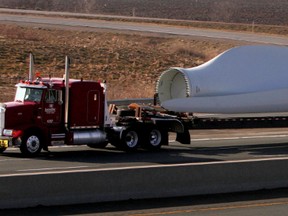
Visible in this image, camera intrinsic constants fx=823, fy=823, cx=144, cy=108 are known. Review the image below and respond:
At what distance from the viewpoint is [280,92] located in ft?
98.5

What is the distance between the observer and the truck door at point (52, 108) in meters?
24.0

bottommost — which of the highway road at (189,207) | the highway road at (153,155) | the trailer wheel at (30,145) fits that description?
the highway road at (189,207)

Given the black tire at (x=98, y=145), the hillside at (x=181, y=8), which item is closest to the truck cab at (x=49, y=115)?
the black tire at (x=98, y=145)

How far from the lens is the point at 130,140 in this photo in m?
25.6

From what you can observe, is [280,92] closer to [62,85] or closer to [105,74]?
[62,85]

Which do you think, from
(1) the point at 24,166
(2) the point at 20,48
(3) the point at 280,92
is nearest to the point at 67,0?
(2) the point at 20,48

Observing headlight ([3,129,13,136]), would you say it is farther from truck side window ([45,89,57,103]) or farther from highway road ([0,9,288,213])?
truck side window ([45,89,57,103])

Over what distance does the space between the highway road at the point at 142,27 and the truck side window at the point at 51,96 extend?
40486 millimetres

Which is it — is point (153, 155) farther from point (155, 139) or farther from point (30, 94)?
point (30, 94)

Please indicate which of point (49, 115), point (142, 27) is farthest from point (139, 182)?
point (142, 27)

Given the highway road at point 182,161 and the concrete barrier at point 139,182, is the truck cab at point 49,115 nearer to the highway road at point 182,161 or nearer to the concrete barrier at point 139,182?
the highway road at point 182,161

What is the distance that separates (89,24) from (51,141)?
44955mm

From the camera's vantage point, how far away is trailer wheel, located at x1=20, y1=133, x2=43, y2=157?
23438mm

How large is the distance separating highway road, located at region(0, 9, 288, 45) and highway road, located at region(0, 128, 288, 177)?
34.0 m
